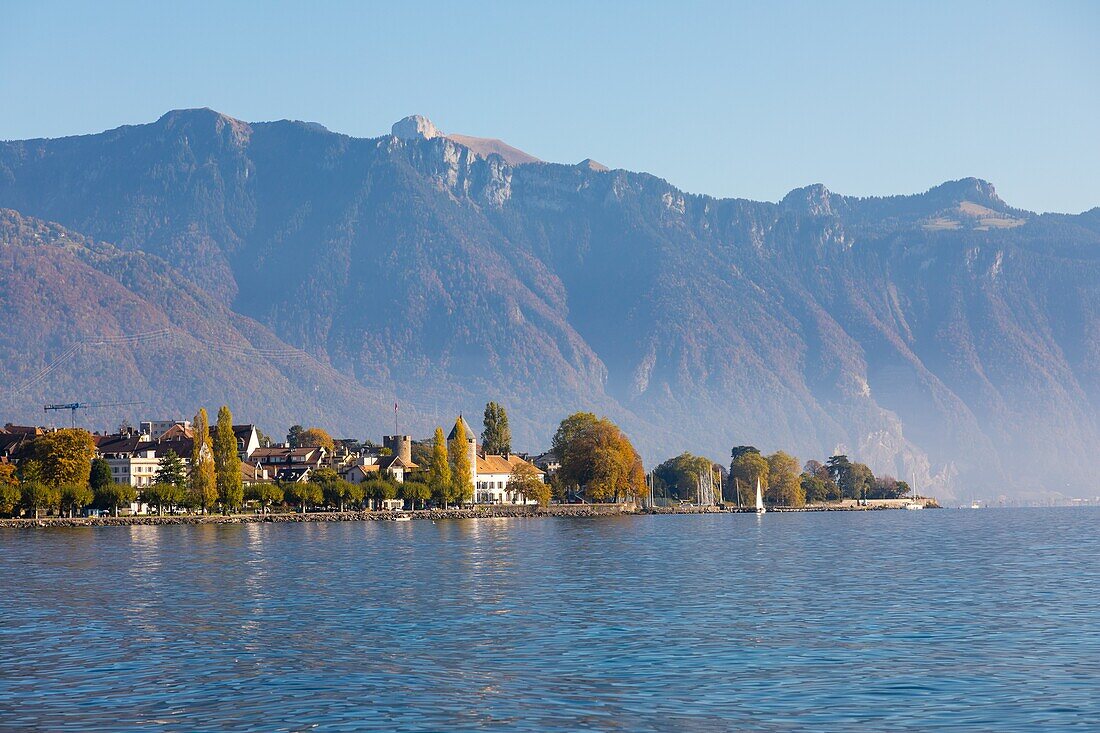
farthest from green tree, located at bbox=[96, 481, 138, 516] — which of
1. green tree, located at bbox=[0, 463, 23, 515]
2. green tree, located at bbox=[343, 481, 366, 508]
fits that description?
green tree, located at bbox=[343, 481, 366, 508]

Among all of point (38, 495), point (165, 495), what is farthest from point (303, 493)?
point (38, 495)

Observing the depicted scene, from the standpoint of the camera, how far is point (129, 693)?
132ft

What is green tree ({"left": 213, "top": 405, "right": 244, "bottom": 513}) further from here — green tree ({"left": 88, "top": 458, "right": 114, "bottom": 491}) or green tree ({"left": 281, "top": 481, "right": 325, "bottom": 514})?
green tree ({"left": 281, "top": 481, "right": 325, "bottom": 514})

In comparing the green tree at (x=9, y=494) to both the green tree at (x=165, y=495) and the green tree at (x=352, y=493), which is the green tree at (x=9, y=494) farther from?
the green tree at (x=352, y=493)

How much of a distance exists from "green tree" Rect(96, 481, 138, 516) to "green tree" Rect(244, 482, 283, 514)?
652 inches

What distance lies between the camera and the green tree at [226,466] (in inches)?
6777

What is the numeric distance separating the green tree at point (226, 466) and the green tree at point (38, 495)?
64.8 feet

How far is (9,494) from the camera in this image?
152 m

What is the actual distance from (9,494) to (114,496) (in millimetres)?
16262

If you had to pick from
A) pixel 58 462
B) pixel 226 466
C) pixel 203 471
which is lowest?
pixel 203 471

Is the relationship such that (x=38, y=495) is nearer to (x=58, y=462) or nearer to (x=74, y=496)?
(x=74, y=496)

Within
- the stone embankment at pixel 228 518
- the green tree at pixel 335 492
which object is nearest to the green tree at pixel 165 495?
the stone embankment at pixel 228 518

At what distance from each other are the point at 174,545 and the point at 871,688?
83011 millimetres

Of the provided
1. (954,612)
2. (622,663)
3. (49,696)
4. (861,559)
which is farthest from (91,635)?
(861,559)
